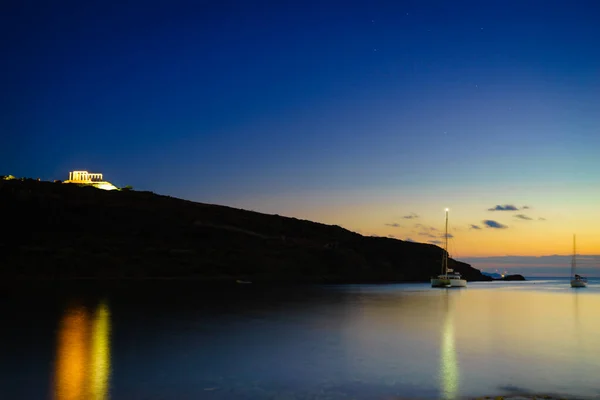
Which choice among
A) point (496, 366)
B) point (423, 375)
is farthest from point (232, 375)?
point (496, 366)

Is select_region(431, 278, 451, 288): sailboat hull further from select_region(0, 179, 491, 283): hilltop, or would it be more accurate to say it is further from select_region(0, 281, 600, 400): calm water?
select_region(0, 281, 600, 400): calm water

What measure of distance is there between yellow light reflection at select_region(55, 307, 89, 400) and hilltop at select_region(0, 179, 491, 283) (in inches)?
2990

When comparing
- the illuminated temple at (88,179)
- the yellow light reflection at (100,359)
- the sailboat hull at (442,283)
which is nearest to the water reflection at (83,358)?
the yellow light reflection at (100,359)

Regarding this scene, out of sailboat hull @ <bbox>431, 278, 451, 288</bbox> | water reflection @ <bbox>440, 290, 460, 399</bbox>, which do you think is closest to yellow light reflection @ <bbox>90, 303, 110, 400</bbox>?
water reflection @ <bbox>440, 290, 460, 399</bbox>

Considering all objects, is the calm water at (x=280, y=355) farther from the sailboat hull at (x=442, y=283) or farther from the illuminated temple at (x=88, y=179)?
the illuminated temple at (x=88, y=179)

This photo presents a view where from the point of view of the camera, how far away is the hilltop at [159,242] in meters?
107

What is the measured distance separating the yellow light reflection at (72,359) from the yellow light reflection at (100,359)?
0.32 metres

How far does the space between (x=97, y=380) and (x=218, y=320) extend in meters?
20.1

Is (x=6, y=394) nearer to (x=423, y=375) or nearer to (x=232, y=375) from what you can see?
(x=232, y=375)

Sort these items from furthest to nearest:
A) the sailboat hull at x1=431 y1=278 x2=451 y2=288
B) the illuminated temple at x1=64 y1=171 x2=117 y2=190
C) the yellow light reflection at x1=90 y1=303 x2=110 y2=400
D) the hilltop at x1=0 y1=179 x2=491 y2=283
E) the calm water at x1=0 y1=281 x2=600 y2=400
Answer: the illuminated temple at x1=64 y1=171 x2=117 y2=190, the sailboat hull at x1=431 y1=278 x2=451 y2=288, the hilltop at x1=0 y1=179 x2=491 y2=283, the calm water at x1=0 y1=281 x2=600 y2=400, the yellow light reflection at x1=90 y1=303 x2=110 y2=400

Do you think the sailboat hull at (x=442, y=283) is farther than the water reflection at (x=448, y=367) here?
Yes

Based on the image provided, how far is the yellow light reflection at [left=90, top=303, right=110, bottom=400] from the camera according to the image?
53.8ft

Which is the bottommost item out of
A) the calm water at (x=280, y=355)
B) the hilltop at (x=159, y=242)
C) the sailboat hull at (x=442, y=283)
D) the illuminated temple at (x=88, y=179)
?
the sailboat hull at (x=442, y=283)

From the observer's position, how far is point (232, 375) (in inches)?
765
